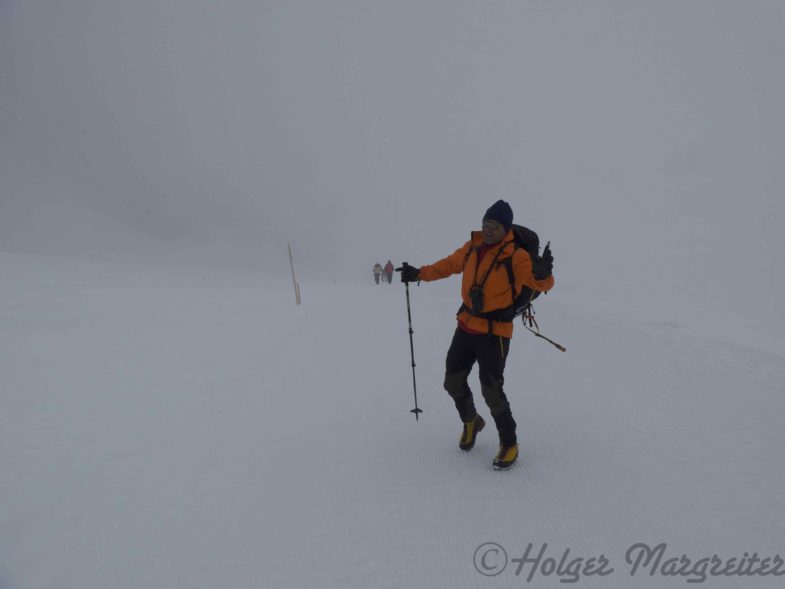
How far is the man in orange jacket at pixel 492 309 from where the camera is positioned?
3072 mm

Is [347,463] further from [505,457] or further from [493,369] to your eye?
[493,369]

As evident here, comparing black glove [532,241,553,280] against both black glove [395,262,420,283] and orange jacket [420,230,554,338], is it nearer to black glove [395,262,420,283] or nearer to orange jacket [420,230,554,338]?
orange jacket [420,230,554,338]

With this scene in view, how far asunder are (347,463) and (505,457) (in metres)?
1.37

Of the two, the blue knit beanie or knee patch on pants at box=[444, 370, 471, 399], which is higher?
the blue knit beanie

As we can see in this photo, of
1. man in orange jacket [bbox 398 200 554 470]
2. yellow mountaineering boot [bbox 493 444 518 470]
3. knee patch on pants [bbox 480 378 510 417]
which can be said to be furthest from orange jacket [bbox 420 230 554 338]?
yellow mountaineering boot [bbox 493 444 518 470]

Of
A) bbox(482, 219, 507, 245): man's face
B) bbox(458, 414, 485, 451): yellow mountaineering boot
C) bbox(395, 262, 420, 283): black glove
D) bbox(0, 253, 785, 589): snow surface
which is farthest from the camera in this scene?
bbox(395, 262, 420, 283): black glove

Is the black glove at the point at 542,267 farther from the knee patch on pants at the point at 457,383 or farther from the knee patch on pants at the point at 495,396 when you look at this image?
the knee patch on pants at the point at 457,383

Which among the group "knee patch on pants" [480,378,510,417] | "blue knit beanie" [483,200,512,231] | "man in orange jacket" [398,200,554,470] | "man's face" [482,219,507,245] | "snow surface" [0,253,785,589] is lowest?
"snow surface" [0,253,785,589]

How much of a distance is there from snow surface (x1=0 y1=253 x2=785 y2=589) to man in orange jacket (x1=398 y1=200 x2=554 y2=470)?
516 mm

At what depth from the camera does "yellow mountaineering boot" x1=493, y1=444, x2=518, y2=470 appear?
10.9 feet

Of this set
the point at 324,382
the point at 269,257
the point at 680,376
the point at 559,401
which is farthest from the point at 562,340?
the point at 269,257

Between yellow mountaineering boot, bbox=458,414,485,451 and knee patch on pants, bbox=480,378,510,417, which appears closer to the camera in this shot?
knee patch on pants, bbox=480,378,510,417

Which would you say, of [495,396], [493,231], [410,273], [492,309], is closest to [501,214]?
[493,231]

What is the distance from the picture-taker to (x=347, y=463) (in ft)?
11.4
